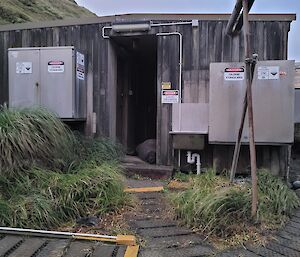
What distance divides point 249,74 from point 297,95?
4.00 meters

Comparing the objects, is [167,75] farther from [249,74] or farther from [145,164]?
[249,74]

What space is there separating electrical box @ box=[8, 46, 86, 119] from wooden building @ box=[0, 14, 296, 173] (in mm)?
523

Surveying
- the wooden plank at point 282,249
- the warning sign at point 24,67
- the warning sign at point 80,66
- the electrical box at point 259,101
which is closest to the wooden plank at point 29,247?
the wooden plank at point 282,249

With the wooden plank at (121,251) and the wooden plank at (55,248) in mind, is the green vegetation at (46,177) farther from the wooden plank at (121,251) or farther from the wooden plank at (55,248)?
the wooden plank at (121,251)

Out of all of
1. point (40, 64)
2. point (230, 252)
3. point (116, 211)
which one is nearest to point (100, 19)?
point (40, 64)

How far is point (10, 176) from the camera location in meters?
3.78

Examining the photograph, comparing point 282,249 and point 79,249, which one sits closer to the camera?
A: point 79,249

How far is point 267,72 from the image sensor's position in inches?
197

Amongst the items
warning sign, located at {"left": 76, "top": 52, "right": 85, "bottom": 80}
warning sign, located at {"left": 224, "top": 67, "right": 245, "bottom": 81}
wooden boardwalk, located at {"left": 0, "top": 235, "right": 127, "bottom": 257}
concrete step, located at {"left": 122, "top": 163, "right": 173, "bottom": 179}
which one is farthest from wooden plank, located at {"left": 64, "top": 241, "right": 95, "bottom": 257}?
warning sign, located at {"left": 76, "top": 52, "right": 85, "bottom": 80}

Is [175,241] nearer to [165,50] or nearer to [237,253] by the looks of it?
[237,253]

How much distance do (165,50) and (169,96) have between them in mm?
820

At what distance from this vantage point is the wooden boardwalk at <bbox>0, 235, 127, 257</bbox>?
2706 mm

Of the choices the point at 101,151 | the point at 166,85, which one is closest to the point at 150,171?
the point at 101,151

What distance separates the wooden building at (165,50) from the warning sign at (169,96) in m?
0.08
